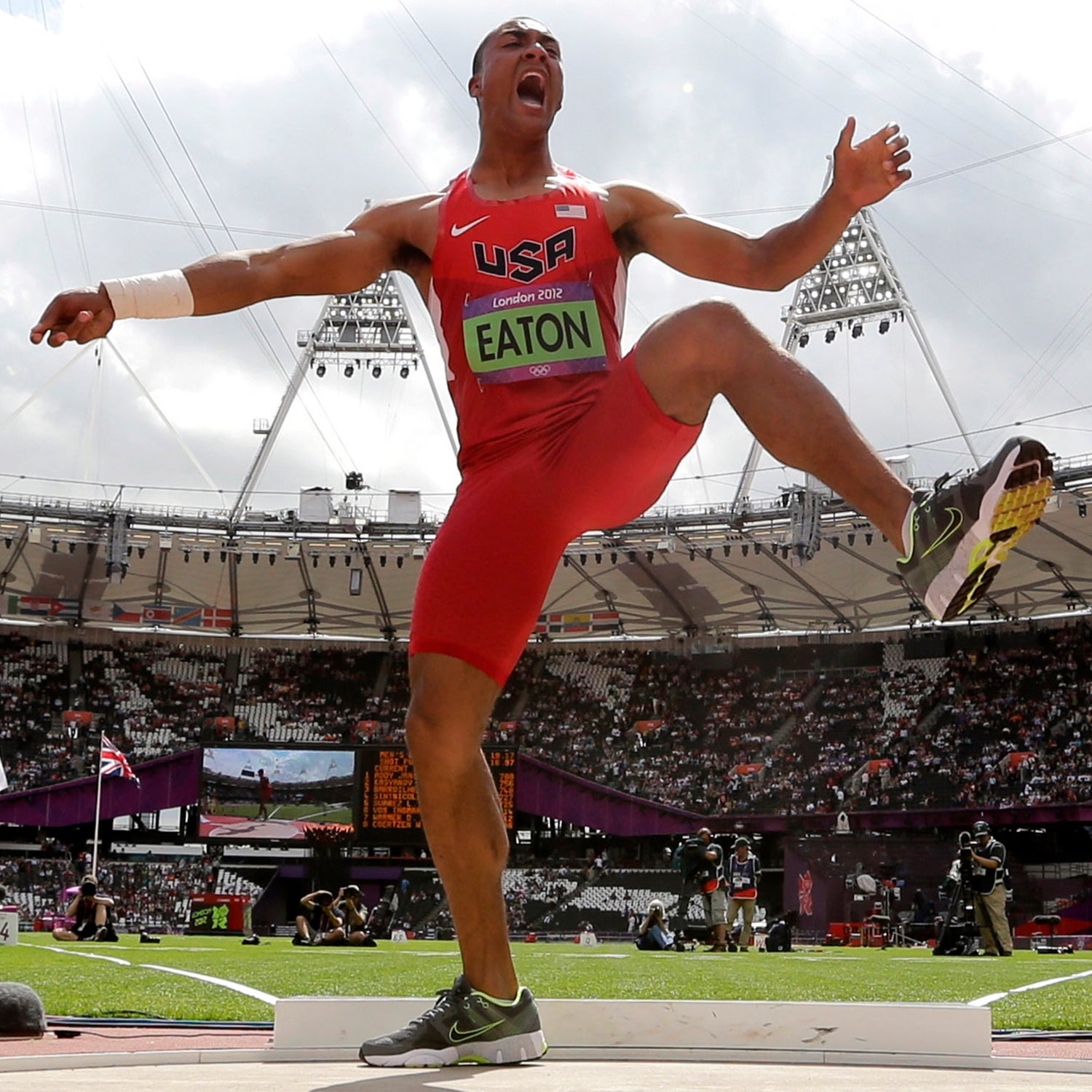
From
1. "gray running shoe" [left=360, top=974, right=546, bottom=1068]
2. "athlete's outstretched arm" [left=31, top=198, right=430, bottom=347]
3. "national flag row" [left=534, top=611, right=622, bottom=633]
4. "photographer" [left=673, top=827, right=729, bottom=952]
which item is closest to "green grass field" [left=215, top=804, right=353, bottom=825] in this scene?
"national flag row" [left=534, top=611, right=622, bottom=633]

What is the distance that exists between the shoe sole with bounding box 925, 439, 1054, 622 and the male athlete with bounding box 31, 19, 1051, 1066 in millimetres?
102

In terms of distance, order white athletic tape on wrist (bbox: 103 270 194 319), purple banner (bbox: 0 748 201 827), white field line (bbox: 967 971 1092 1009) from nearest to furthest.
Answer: white athletic tape on wrist (bbox: 103 270 194 319), white field line (bbox: 967 971 1092 1009), purple banner (bbox: 0 748 201 827)

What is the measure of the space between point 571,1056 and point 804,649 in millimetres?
34809

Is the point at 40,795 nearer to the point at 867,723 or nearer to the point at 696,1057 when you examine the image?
the point at 867,723

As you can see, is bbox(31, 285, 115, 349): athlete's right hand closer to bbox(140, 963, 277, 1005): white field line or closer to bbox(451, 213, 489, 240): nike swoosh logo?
bbox(451, 213, 489, 240): nike swoosh logo

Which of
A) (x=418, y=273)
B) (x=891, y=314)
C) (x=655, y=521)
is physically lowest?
(x=418, y=273)

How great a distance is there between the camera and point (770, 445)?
307 centimetres

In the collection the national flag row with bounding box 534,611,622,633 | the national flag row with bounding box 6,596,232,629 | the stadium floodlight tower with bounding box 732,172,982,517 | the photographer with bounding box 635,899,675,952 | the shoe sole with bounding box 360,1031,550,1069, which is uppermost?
the stadium floodlight tower with bounding box 732,172,982,517

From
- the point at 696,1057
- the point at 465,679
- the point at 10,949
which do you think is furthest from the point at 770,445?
the point at 10,949

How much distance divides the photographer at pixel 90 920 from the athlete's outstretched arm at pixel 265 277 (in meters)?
16.2

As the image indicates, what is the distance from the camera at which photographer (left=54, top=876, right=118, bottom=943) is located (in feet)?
58.6

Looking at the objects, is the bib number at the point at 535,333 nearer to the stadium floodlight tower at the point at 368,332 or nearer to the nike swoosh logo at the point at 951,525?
the nike swoosh logo at the point at 951,525

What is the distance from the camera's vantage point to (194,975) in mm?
9062

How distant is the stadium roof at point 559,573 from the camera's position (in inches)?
1242
